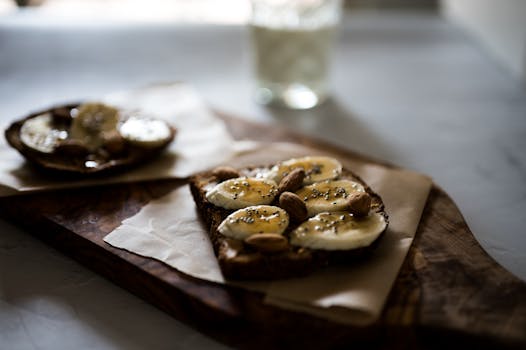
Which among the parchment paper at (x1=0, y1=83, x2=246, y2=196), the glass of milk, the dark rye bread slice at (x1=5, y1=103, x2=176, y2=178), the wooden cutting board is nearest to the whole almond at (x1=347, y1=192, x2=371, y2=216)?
the wooden cutting board

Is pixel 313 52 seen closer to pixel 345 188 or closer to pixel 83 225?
pixel 345 188

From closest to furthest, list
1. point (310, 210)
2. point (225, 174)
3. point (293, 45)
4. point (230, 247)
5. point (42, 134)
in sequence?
point (230, 247)
point (310, 210)
point (225, 174)
point (42, 134)
point (293, 45)

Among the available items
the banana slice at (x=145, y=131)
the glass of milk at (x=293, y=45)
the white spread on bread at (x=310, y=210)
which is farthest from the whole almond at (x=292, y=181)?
the glass of milk at (x=293, y=45)

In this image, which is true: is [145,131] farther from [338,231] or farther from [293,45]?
[338,231]

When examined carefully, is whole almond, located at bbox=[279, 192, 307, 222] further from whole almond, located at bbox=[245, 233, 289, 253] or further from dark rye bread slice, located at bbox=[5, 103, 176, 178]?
dark rye bread slice, located at bbox=[5, 103, 176, 178]

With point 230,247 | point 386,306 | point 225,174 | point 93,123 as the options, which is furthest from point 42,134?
point 386,306

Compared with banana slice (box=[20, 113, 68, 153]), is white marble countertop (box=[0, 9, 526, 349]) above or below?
below
